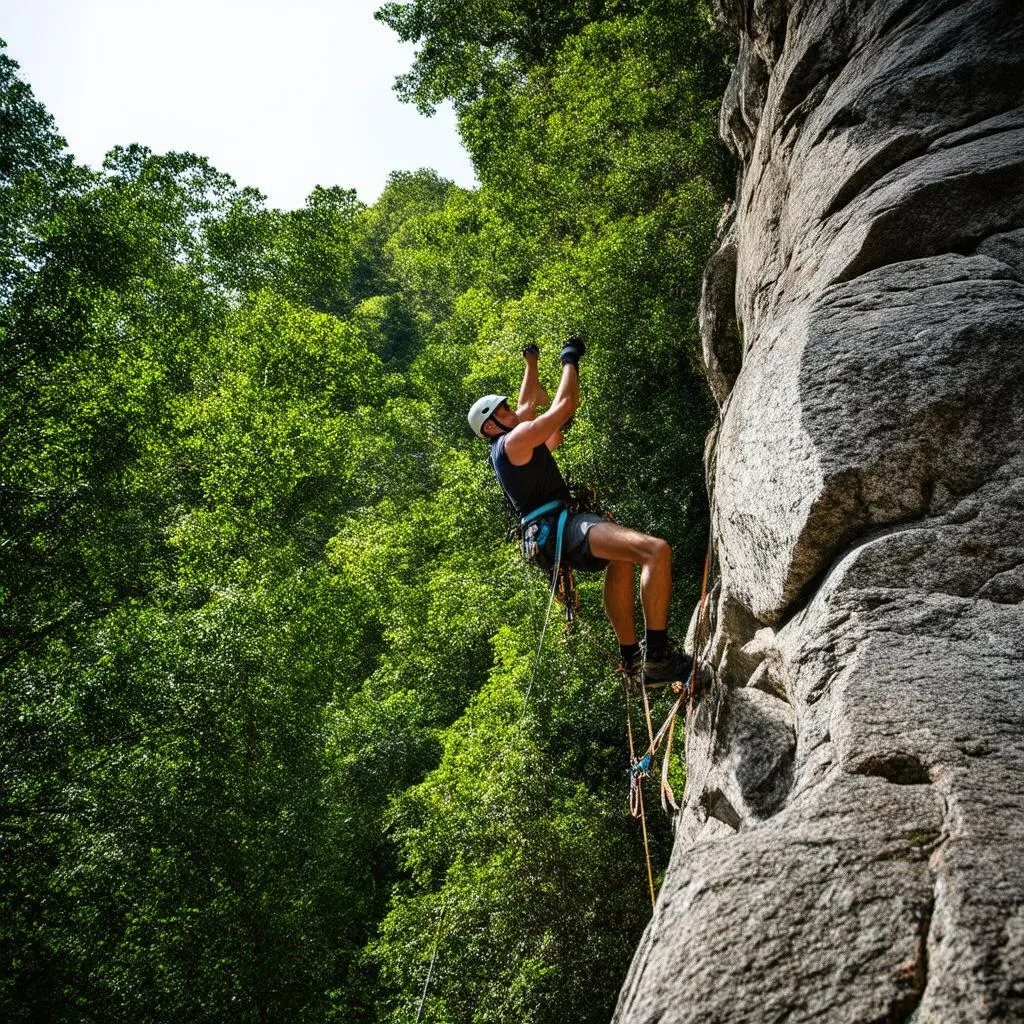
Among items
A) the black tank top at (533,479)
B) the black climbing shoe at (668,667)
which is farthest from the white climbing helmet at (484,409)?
the black climbing shoe at (668,667)

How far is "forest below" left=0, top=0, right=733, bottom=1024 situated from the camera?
8797mm

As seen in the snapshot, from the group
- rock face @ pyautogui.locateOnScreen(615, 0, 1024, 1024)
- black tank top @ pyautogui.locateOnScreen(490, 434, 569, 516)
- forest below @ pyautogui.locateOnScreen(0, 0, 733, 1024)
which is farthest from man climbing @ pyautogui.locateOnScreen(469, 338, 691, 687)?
forest below @ pyautogui.locateOnScreen(0, 0, 733, 1024)

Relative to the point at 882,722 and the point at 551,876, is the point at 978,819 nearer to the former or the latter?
the point at 882,722

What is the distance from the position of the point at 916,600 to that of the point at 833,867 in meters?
1.49

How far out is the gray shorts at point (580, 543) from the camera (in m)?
5.14

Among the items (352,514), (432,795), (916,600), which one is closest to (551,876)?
(432,795)

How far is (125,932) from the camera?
789 cm

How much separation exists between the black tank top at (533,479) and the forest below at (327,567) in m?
6.74

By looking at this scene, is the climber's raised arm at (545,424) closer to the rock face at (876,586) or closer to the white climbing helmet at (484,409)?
the white climbing helmet at (484,409)

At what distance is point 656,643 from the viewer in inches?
196

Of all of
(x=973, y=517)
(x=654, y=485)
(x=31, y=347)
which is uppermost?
(x=31, y=347)

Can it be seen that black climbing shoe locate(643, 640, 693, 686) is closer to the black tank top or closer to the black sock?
the black sock

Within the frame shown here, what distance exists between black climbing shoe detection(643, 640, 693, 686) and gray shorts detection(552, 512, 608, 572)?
2.55 feet

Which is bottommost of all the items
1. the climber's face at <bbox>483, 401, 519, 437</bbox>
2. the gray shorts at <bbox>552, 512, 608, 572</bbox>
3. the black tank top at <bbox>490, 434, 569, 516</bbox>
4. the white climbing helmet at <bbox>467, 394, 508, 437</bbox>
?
the gray shorts at <bbox>552, 512, 608, 572</bbox>
